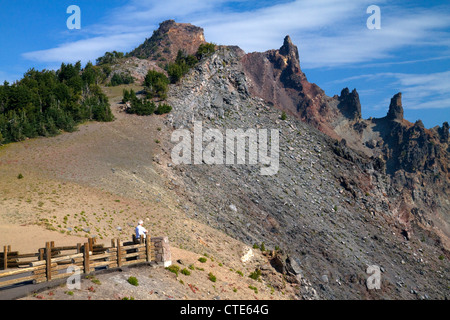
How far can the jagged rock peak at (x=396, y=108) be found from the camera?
171637 millimetres

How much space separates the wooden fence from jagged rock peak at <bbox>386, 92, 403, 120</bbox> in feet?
535

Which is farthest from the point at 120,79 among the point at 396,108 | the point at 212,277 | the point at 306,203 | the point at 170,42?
the point at 396,108

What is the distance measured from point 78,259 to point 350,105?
534 feet

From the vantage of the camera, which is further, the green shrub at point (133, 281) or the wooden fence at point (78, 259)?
the green shrub at point (133, 281)

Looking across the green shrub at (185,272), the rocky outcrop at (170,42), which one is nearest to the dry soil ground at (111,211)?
the green shrub at (185,272)

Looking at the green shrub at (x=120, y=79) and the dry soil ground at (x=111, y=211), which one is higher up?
the green shrub at (x=120, y=79)

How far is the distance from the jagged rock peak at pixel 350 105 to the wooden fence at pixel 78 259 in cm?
15577

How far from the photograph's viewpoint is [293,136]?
7981 cm

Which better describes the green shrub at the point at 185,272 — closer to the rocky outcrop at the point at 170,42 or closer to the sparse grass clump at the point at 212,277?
the sparse grass clump at the point at 212,277

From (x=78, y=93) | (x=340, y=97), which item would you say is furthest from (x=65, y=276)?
(x=340, y=97)

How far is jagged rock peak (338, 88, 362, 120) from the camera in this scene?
6752 inches

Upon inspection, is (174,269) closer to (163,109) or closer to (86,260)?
(86,260)

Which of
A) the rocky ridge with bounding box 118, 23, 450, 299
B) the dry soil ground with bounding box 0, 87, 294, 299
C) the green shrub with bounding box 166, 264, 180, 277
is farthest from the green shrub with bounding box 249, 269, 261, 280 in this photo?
the green shrub with bounding box 166, 264, 180, 277

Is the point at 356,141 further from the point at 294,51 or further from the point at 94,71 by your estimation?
the point at 94,71
